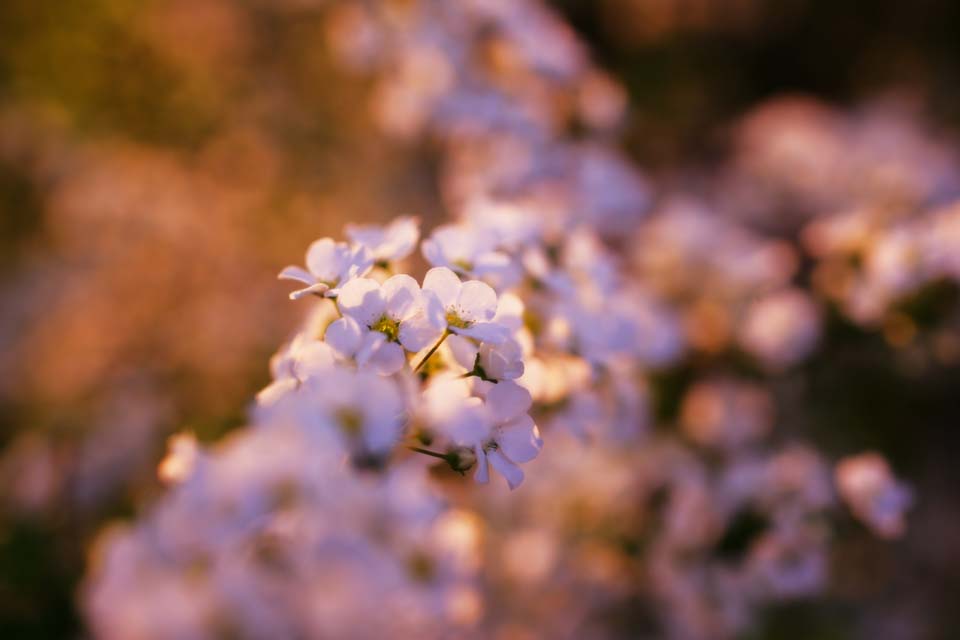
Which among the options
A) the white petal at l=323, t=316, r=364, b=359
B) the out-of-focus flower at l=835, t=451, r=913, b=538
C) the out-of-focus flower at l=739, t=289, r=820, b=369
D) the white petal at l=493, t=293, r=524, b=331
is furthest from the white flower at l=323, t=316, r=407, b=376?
the out-of-focus flower at l=739, t=289, r=820, b=369

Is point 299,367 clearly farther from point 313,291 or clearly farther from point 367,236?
point 367,236

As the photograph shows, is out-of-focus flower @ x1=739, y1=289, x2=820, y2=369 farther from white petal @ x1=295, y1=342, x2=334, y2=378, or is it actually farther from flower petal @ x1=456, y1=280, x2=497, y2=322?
white petal @ x1=295, y1=342, x2=334, y2=378

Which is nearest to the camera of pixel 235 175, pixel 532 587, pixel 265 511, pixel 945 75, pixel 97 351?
pixel 265 511

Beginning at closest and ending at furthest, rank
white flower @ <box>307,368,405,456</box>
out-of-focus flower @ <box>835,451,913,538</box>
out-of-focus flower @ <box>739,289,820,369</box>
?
white flower @ <box>307,368,405,456</box> < out-of-focus flower @ <box>835,451,913,538</box> < out-of-focus flower @ <box>739,289,820,369</box>

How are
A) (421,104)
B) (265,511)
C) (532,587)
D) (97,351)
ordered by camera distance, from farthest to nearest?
1. (97,351)
2. (421,104)
3. (532,587)
4. (265,511)

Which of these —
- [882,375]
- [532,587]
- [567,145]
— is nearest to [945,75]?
[882,375]

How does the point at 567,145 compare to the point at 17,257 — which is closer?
the point at 567,145

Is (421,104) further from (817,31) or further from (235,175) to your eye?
(817,31)
